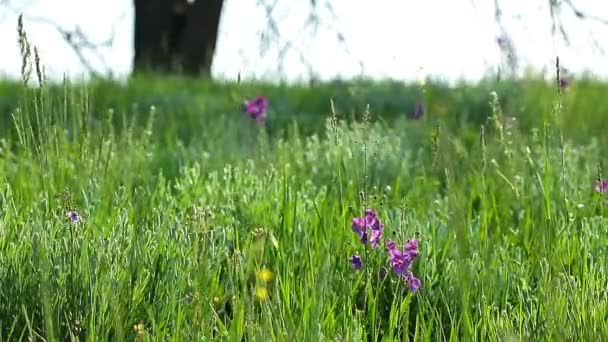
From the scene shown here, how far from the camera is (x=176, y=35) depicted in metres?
12.6

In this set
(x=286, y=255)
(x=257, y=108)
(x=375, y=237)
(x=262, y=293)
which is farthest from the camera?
(x=257, y=108)

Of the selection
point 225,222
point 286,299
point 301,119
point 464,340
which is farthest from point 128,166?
point 301,119

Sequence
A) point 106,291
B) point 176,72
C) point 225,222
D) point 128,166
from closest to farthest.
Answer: point 106,291 < point 225,222 < point 128,166 < point 176,72

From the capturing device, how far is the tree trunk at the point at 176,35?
12047mm

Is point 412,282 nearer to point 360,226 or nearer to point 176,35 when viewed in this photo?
point 360,226

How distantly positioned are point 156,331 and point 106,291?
0.15 metres

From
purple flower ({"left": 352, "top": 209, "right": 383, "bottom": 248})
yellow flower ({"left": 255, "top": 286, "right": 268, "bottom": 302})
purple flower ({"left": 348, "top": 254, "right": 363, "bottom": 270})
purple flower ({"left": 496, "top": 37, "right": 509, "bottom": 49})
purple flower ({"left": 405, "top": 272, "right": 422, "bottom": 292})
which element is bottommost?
purple flower ({"left": 405, "top": 272, "right": 422, "bottom": 292})

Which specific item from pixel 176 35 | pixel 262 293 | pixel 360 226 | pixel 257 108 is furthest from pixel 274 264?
pixel 176 35

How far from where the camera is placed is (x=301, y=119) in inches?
338

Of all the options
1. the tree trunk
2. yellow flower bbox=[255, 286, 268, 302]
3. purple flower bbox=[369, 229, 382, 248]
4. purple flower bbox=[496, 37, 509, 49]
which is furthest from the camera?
the tree trunk

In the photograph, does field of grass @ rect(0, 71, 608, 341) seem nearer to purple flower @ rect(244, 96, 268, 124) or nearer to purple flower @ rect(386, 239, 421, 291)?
purple flower @ rect(386, 239, 421, 291)

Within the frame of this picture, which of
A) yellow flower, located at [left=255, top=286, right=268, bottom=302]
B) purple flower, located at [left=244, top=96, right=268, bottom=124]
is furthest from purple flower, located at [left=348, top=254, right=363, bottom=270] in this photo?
purple flower, located at [left=244, top=96, right=268, bottom=124]

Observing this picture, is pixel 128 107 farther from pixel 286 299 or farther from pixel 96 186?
pixel 286 299

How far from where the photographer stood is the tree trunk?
12.0m
